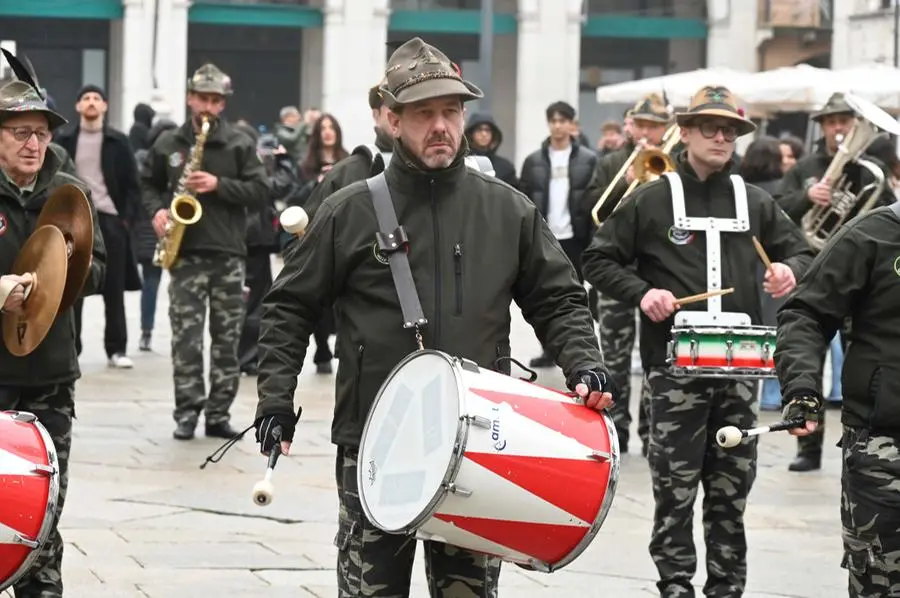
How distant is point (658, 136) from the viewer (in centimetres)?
1243

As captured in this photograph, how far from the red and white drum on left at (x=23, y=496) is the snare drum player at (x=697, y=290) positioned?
255 cm

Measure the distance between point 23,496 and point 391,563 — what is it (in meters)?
1.06

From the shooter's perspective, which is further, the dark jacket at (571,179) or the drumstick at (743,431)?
the dark jacket at (571,179)

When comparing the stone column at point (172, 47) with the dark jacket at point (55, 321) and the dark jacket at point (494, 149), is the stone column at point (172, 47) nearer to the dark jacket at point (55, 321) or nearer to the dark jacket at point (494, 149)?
the dark jacket at point (494, 149)

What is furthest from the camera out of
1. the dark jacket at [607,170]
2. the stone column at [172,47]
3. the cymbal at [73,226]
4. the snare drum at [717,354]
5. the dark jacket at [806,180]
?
the stone column at [172,47]

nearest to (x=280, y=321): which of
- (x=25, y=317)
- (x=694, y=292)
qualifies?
(x=25, y=317)

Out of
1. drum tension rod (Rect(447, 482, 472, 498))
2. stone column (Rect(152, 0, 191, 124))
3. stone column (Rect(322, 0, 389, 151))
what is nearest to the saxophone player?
drum tension rod (Rect(447, 482, 472, 498))

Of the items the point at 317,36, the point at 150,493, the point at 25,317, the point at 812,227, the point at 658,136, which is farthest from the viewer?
the point at 317,36

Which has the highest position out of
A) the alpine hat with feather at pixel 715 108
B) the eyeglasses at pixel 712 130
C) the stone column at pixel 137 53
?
the stone column at pixel 137 53

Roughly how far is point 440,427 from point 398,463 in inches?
8.0

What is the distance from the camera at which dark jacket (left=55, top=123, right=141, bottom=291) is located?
14.5 meters

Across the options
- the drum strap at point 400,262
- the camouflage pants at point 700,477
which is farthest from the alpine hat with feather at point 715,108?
the drum strap at point 400,262

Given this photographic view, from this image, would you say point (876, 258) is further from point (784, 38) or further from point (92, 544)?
point (784, 38)

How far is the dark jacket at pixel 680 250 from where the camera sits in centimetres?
736
